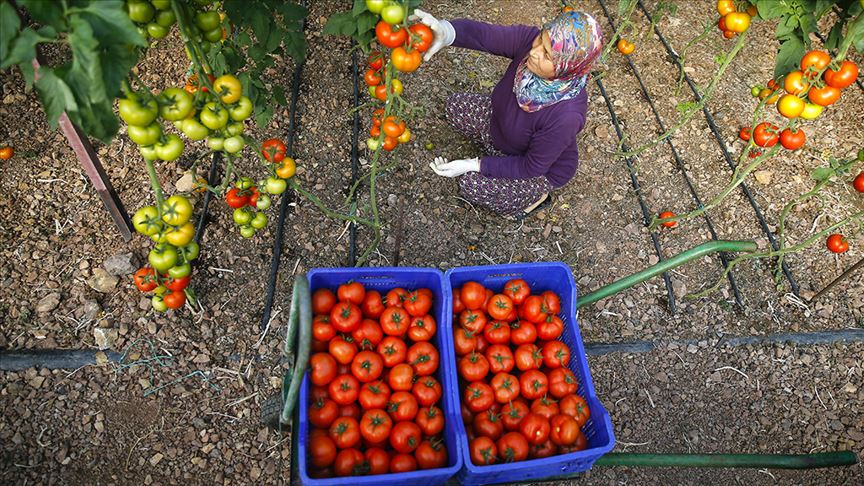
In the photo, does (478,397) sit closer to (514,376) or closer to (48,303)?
(514,376)

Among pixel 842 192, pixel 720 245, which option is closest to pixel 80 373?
pixel 720 245

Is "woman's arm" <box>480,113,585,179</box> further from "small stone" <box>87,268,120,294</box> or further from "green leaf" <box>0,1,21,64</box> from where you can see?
"green leaf" <box>0,1,21,64</box>

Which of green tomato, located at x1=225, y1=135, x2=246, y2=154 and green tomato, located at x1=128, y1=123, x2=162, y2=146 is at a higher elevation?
green tomato, located at x1=128, y1=123, x2=162, y2=146

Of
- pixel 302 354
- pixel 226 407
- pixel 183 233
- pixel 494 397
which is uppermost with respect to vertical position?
pixel 302 354

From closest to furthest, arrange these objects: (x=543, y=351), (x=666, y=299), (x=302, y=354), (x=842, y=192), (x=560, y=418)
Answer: (x=302, y=354) < (x=560, y=418) < (x=543, y=351) < (x=666, y=299) < (x=842, y=192)

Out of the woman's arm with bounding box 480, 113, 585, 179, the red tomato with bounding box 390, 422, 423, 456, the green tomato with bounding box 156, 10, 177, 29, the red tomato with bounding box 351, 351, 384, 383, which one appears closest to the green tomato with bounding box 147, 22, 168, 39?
the green tomato with bounding box 156, 10, 177, 29

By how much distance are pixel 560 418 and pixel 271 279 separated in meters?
1.40

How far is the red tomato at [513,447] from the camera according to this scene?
1.75 m

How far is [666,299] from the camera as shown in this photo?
2826 mm

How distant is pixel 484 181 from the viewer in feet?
9.00

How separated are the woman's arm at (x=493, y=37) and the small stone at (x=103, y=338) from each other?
74.3 inches

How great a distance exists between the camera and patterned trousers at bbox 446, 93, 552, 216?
2736 millimetres

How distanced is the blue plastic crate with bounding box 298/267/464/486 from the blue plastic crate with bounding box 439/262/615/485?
0.02 metres

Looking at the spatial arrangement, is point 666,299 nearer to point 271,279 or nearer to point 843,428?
point 843,428
